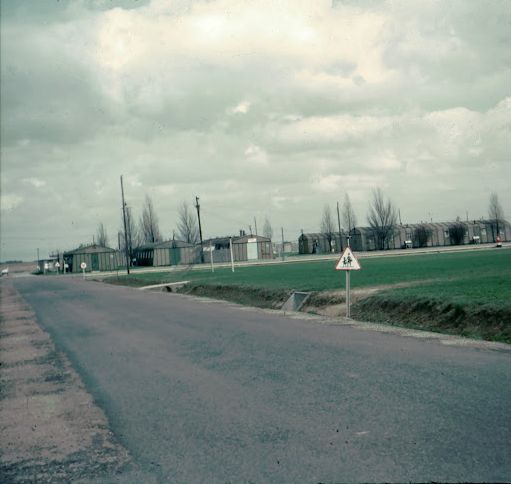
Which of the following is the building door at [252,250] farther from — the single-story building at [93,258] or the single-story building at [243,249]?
the single-story building at [93,258]

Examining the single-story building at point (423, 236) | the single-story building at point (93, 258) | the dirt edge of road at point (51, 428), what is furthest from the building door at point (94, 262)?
the dirt edge of road at point (51, 428)

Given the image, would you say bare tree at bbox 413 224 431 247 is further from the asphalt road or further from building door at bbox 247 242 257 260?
the asphalt road

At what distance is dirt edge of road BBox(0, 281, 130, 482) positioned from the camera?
4.96 m

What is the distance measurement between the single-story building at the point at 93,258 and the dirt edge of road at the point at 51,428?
82.4m

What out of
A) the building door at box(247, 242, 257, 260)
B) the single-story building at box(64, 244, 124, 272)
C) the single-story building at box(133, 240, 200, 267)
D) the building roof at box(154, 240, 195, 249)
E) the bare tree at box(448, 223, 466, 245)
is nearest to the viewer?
the single-story building at box(133, 240, 200, 267)

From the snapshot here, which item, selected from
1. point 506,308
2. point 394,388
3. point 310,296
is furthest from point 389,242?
point 394,388

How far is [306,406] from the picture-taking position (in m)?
6.33

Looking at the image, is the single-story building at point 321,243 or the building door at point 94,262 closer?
the building door at point 94,262

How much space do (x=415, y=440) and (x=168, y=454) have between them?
2178mm

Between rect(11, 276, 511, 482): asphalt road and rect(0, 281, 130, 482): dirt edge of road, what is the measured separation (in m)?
0.23

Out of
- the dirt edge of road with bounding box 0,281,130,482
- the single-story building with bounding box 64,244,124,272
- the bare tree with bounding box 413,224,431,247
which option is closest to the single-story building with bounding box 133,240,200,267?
the single-story building with bounding box 64,244,124,272

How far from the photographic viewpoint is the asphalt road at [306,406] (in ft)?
14.9

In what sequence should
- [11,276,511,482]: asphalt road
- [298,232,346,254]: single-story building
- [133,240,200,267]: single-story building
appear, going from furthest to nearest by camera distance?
[298,232,346,254]: single-story building, [133,240,200,267]: single-story building, [11,276,511,482]: asphalt road

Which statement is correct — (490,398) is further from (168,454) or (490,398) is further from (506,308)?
(506,308)
